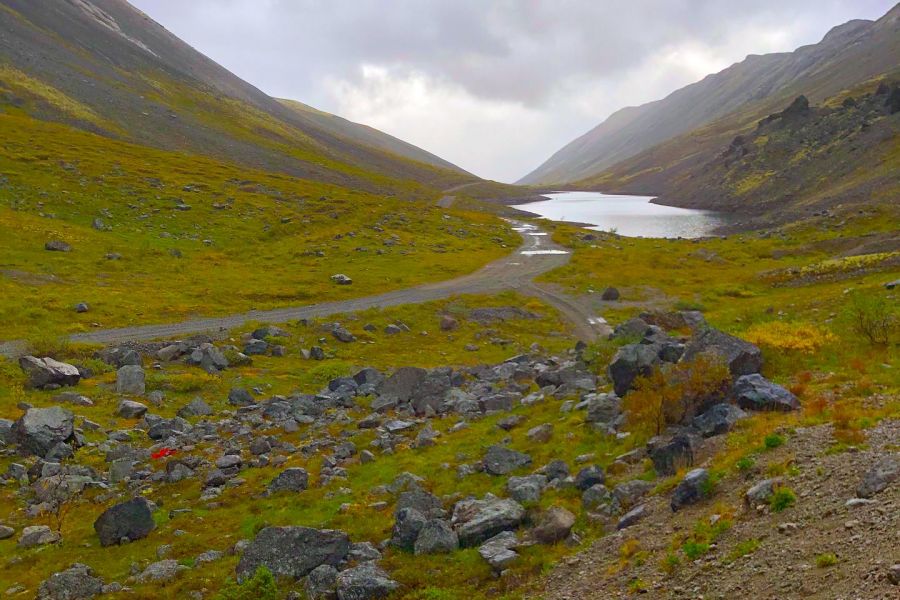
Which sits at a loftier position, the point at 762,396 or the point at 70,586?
the point at 762,396

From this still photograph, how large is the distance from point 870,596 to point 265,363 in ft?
107

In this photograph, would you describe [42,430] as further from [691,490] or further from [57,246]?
[57,246]

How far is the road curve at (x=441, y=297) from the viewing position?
39594 millimetres

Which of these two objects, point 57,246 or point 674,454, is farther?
point 57,246

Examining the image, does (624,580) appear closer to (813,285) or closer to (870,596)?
(870,596)

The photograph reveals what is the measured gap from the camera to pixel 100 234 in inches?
2589

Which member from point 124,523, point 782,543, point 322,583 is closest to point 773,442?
point 782,543

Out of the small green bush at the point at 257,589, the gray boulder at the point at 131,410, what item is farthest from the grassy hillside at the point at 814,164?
the small green bush at the point at 257,589

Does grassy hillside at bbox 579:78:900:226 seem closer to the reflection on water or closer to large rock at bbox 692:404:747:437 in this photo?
the reflection on water

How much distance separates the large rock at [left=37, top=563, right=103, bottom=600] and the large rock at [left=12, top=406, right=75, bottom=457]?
28.5ft

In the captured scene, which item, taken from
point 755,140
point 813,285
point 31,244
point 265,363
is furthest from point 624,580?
point 755,140

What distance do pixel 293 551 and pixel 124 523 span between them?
5808mm

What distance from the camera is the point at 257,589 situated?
13086mm

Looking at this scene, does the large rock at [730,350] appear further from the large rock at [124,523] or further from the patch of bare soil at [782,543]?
the large rock at [124,523]
